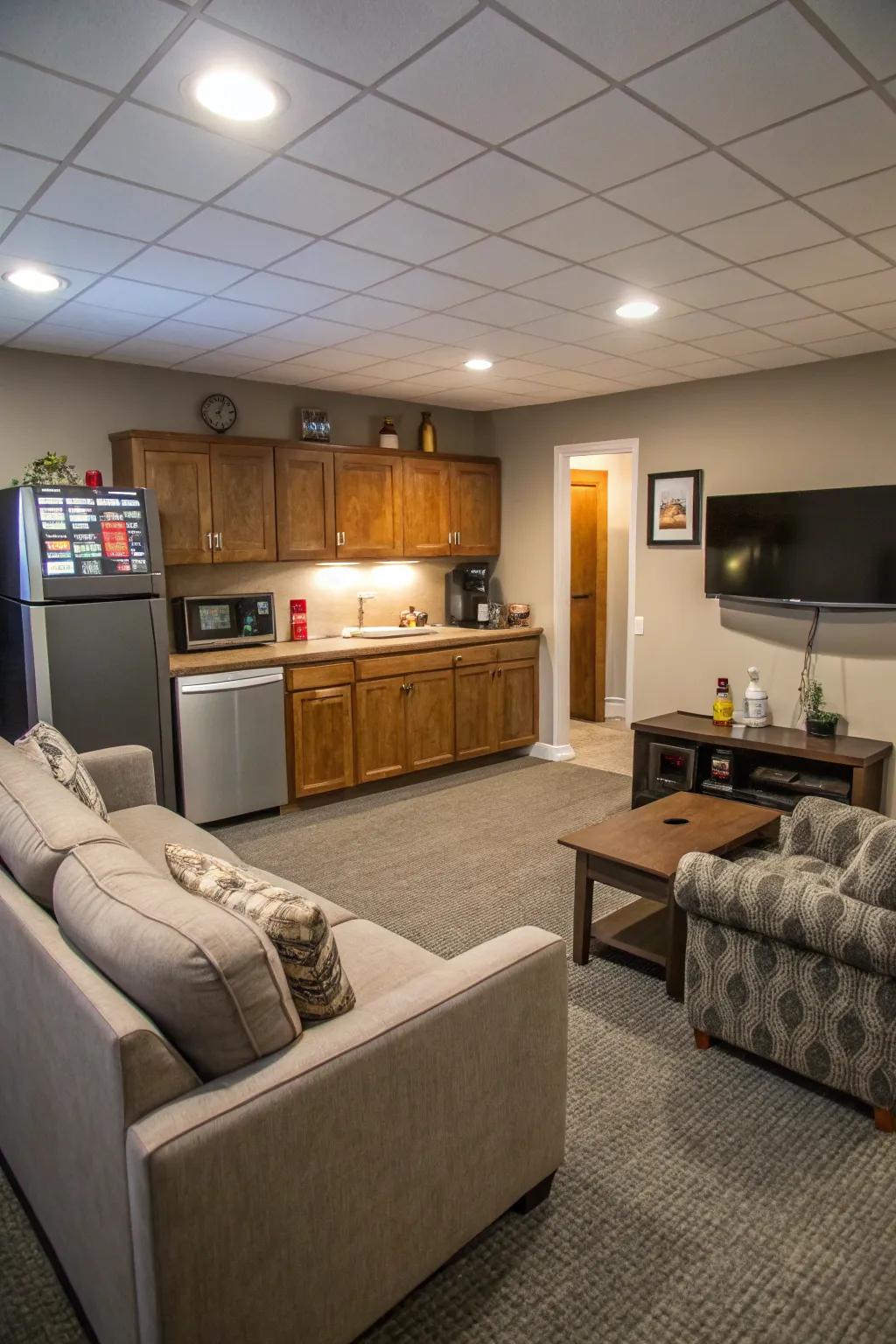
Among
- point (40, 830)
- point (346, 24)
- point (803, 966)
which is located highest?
point (346, 24)

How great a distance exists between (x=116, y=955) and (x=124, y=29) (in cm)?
177

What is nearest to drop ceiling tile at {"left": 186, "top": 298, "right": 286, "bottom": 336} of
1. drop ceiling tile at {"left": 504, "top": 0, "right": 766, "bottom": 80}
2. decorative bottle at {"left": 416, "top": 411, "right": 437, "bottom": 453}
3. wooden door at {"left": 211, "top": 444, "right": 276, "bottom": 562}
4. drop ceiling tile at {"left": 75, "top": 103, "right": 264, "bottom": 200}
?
wooden door at {"left": 211, "top": 444, "right": 276, "bottom": 562}

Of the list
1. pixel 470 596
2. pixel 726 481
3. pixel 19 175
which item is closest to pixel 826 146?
pixel 19 175

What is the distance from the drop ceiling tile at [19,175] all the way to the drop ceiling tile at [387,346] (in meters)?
1.81

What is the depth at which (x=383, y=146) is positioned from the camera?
2156mm

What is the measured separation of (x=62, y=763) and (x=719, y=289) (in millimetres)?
3006

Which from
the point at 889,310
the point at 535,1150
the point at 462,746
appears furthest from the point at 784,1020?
the point at 462,746

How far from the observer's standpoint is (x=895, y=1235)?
1.92 metres

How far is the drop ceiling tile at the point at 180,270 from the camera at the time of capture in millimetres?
2967

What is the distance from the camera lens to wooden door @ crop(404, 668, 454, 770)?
18.2 ft

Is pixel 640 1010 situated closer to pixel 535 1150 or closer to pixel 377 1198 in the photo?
pixel 535 1150

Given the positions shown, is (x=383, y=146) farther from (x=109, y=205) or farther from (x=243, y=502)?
(x=243, y=502)

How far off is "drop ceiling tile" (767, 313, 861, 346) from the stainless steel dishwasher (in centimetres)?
313

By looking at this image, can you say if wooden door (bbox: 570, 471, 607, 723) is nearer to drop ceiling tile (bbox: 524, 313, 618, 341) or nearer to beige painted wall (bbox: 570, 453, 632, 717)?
beige painted wall (bbox: 570, 453, 632, 717)
